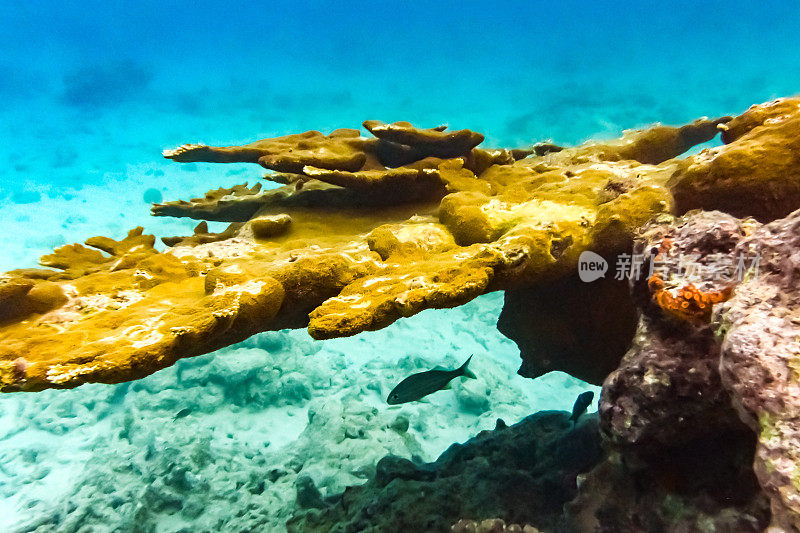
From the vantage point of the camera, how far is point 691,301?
8.16 ft

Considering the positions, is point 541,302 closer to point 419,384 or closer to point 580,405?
Result: point 580,405

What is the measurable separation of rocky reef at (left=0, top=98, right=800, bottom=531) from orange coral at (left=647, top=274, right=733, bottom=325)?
0.04 ft

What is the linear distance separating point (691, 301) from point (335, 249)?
264 cm

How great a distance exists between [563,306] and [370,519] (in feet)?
10.2

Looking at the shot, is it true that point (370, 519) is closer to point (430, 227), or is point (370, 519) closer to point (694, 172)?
point (430, 227)

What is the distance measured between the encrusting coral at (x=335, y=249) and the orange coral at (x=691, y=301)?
2.94 ft

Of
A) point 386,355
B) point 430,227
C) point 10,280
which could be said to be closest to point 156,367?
point 10,280

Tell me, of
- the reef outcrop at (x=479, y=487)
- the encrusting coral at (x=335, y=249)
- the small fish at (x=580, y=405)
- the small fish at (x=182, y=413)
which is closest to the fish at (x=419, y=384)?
the reef outcrop at (x=479, y=487)

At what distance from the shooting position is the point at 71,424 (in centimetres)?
790

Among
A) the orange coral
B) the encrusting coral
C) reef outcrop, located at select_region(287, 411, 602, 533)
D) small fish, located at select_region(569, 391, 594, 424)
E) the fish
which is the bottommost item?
reef outcrop, located at select_region(287, 411, 602, 533)

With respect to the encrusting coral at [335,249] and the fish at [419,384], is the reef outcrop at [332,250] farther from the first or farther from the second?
the fish at [419,384]

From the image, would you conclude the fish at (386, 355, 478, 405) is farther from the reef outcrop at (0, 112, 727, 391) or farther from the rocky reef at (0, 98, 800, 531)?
the reef outcrop at (0, 112, 727, 391)

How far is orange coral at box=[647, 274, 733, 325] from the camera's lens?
2418mm

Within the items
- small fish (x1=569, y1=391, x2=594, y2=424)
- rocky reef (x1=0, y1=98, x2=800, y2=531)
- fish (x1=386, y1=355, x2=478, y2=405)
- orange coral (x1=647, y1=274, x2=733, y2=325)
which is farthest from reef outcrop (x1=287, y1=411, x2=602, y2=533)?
orange coral (x1=647, y1=274, x2=733, y2=325)
